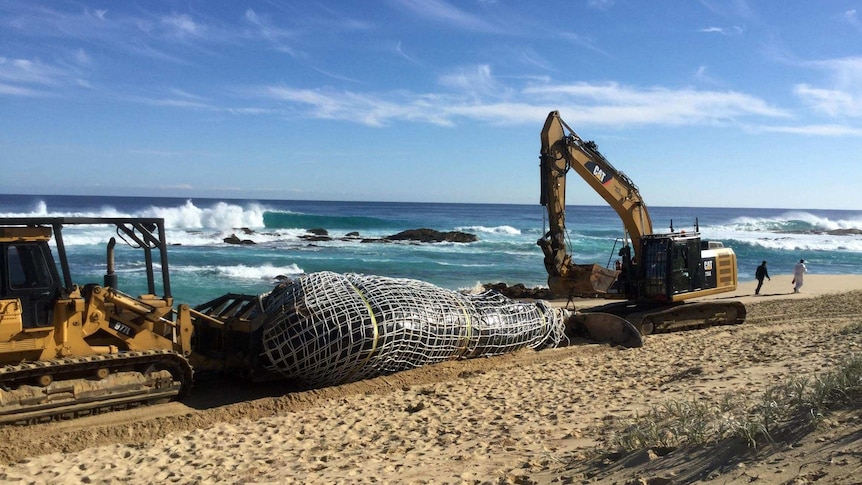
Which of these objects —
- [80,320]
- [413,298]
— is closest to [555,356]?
[413,298]

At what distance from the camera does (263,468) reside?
6.48 metres

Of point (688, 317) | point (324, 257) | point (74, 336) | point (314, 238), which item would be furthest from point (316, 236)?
point (74, 336)

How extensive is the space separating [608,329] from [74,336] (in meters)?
9.01

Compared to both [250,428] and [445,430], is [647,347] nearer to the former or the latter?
[445,430]

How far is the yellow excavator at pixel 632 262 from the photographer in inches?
563

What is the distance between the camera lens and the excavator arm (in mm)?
14461

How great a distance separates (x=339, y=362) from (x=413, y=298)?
1.50 m

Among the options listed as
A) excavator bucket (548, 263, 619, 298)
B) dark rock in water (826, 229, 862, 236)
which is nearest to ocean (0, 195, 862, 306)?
excavator bucket (548, 263, 619, 298)

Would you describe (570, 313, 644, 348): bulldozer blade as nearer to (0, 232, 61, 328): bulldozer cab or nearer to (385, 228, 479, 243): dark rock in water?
(0, 232, 61, 328): bulldozer cab

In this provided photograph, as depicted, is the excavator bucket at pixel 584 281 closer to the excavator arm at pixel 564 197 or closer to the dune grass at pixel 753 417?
the excavator arm at pixel 564 197

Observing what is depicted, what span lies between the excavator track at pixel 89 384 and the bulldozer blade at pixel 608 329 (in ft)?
24.7

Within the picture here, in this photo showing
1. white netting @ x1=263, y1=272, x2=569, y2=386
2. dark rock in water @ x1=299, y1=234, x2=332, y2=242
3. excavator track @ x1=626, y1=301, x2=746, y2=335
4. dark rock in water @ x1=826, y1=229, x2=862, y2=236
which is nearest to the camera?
white netting @ x1=263, y1=272, x2=569, y2=386

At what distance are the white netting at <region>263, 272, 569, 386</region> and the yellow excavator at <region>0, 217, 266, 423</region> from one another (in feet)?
4.33

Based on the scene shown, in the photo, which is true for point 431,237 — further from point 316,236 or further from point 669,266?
point 669,266
